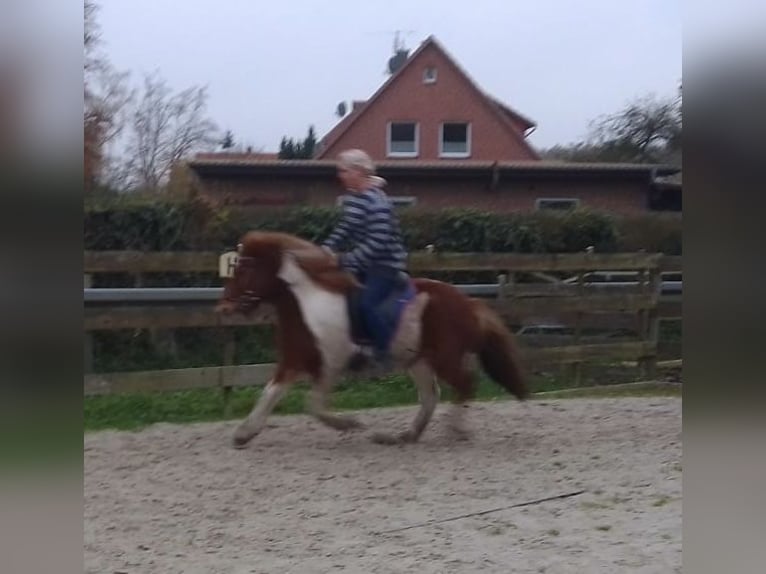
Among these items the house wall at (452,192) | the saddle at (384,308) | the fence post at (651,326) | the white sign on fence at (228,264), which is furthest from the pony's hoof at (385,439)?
the fence post at (651,326)

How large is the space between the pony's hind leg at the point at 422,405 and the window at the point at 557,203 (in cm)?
144

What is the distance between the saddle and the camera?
5.11m

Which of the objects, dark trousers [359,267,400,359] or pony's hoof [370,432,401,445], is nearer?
dark trousers [359,267,400,359]

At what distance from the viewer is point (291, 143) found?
18.0ft

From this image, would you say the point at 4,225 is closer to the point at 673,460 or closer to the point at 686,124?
the point at 686,124

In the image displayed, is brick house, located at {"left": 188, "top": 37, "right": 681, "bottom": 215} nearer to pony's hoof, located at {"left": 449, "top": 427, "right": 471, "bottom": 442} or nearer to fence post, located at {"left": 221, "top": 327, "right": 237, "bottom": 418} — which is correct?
fence post, located at {"left": 221, "top": 327, "right": 237, "bottom": 418}

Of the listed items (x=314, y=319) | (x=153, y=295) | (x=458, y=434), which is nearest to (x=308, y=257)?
(x=314, y=319)

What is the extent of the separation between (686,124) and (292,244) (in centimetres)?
274

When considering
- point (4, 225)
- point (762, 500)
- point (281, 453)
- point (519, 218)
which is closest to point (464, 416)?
point (281, 453)

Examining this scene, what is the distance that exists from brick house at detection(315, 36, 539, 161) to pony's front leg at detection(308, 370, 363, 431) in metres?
1.32

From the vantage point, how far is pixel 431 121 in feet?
19.7

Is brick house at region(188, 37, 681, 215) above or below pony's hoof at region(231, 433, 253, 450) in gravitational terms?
above

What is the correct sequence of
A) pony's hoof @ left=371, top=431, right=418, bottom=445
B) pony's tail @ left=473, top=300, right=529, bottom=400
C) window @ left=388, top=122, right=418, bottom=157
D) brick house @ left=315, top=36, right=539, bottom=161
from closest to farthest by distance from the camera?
pony's hoof @ left=371, top=431, right=418, bottom=445 < pony's tail @ left=473, top=300, right=529, bottom=400 < brick house @ left=315, top=36, right=539, bottom=161 < window @ left=388, top=122, right=418, bottom=157

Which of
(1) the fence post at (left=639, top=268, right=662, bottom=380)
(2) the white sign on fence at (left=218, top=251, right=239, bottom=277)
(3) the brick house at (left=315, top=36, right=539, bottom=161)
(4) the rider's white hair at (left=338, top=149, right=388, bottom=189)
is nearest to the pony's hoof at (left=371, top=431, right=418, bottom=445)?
(2) the white sign on fence at (left=218, top=251, right=239, bottom=277)
